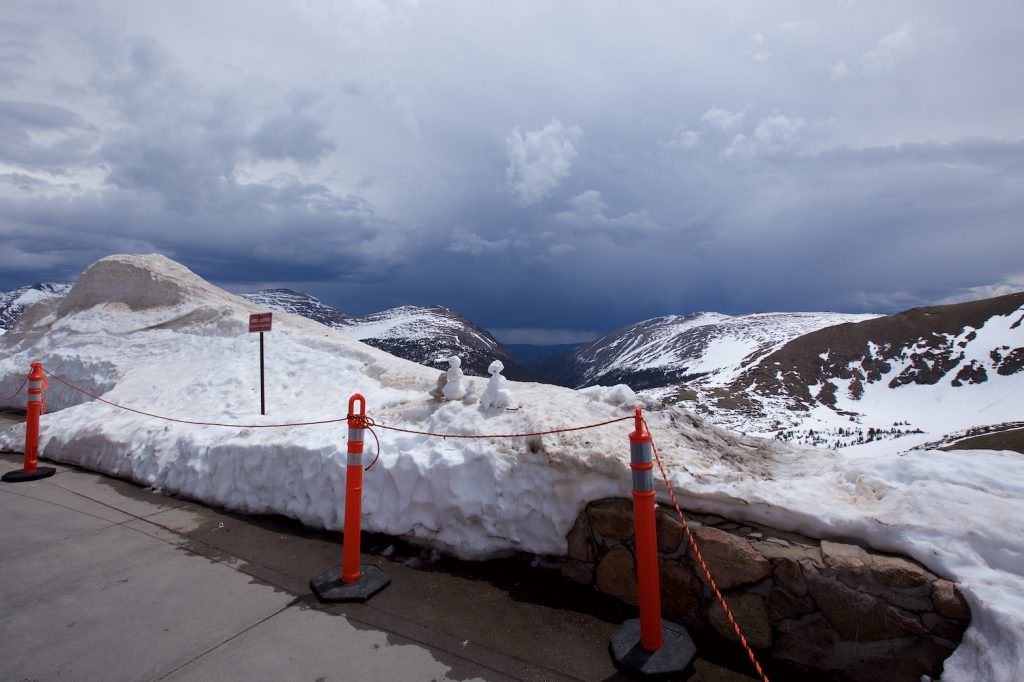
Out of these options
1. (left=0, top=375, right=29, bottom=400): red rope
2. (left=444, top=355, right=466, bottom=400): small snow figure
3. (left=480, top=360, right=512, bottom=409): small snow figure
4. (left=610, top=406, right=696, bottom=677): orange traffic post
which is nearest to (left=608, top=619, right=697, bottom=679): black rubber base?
(left=610, top=406, right=696, bottom=677): orange traffic post

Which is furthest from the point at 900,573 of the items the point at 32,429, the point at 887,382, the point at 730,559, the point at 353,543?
the point at 887,382

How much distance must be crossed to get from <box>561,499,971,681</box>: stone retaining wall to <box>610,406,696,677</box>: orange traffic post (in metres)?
0.51

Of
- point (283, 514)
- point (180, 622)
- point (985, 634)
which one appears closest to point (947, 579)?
point (985, 634)

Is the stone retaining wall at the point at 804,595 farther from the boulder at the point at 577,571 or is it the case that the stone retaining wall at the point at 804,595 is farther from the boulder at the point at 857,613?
the boulder at the point at 577,571

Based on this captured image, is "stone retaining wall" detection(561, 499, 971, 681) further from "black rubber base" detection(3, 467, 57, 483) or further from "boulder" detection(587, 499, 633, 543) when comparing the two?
"black rubber base" detection(3, 467, 57, 483)

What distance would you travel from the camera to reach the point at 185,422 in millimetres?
8922

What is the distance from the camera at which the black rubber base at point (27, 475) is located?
8.12 metres

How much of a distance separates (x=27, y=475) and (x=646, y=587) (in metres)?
9.69

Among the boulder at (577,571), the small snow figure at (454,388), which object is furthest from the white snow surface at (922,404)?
the boulder at (577,571)

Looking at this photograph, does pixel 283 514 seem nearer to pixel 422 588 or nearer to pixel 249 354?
pixel 422 588

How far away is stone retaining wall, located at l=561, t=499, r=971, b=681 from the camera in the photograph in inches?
137

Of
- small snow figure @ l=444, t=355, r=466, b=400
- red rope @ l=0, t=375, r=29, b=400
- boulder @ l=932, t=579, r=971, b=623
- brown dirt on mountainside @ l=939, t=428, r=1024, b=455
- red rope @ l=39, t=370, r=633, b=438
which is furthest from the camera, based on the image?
brown dirt on mountainside @ l=939, t=428, r=1024, b=455

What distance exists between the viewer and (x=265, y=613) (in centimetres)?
450

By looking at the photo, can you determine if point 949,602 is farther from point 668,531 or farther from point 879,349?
point 879,349
